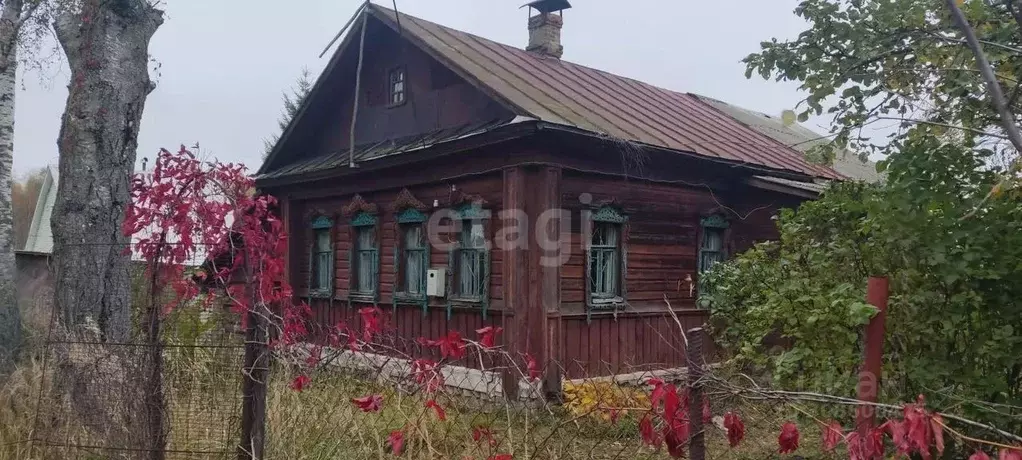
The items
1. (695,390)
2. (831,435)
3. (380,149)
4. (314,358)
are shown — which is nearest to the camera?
(831,435)

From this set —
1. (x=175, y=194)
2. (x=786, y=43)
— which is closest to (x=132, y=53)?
(x=175, y=194)

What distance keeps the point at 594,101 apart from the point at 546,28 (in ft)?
9.74

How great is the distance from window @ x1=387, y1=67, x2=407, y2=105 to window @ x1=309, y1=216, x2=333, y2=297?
2126 millimetres

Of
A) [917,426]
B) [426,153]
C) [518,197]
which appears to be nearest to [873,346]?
[917,426]

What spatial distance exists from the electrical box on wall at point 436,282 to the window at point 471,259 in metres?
0.14

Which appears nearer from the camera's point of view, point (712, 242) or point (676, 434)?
point (676, 434)

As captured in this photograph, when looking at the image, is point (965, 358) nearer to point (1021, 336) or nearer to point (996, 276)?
point (1021, 336)

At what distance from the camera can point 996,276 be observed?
3580 millimetres

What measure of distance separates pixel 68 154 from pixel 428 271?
396 centimetres

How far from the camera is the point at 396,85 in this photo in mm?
10562

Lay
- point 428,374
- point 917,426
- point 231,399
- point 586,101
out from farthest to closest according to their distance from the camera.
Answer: point 586,101, point 231,399, point 428,374, point 917,426

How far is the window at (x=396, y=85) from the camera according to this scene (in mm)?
10398

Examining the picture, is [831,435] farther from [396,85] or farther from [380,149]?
[396,85]

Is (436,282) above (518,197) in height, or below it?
below
